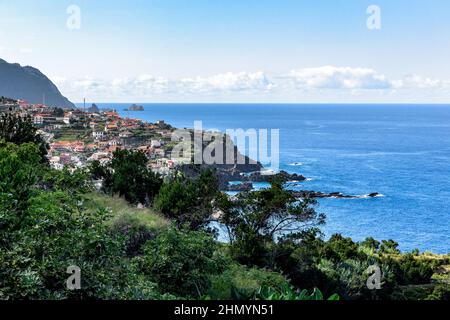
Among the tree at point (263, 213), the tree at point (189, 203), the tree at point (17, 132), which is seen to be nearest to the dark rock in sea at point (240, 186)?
the tree at point (17, 132)

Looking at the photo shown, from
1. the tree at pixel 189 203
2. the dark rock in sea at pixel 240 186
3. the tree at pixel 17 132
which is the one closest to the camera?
the tree at pixel 189 203

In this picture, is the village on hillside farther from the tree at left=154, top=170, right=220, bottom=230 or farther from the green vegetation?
the tree at left=154, top=170, right=220, bottom=230

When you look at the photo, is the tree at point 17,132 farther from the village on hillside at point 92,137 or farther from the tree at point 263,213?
the village on hillside at point 92,137

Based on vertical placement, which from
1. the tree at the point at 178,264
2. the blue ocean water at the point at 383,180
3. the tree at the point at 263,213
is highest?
the tree at the point at 178,264

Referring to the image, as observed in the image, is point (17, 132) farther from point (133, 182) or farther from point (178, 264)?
point (178, 264)

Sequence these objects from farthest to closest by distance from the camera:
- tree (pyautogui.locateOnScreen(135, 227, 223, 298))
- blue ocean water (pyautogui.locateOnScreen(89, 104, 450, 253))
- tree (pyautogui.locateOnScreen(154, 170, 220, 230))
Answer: blue ocean water (pyautogui.locateOnScreen(89, 104, 450, 253)) < tree (pyautogui.locateOnScreen(154, 170, 220, 230)) < tree (pyautogui.locateOnScreen(135, 227, 223, 298))

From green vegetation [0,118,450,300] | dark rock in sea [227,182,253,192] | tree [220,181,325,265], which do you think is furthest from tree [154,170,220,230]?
dark rock in sea [227,182,253,192]

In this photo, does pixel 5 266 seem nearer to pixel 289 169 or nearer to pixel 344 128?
pixel 289 169

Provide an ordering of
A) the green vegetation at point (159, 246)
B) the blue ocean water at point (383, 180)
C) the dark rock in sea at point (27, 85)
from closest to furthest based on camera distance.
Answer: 1. the green vegetation at point (159, 246)
2. the blue ocean water at point (383, 180)
3. the dark rock in sea at point (27, 85)
